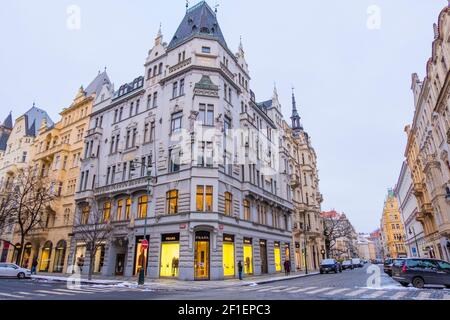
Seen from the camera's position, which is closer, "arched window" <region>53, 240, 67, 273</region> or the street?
the street

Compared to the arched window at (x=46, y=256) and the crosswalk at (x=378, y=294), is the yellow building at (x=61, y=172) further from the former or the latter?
the crosswalk at (x=378, y=294)

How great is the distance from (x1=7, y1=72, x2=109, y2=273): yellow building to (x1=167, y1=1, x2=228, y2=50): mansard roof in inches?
649

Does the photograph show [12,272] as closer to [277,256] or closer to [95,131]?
[95,131]

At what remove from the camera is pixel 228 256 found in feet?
90.1

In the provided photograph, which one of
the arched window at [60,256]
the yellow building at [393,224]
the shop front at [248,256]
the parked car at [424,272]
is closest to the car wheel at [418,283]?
the parked car at [424,272]

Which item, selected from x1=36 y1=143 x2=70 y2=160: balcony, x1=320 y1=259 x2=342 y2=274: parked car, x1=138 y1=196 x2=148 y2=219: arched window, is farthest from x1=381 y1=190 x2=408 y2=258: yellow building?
x1=36 y1=143 x2=70 y2=160: balcony

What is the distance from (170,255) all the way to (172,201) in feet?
16.3

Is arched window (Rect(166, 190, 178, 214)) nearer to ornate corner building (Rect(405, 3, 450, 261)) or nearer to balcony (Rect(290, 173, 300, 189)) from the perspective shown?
ornate corner building (Rect(405, 3, 450, 261))

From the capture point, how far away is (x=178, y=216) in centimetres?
2647

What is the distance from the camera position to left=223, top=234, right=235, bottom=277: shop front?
26750 millimetres

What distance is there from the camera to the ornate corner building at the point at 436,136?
28578 mm

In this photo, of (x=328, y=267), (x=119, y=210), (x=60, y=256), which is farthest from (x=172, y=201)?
(x=328, y=267)
